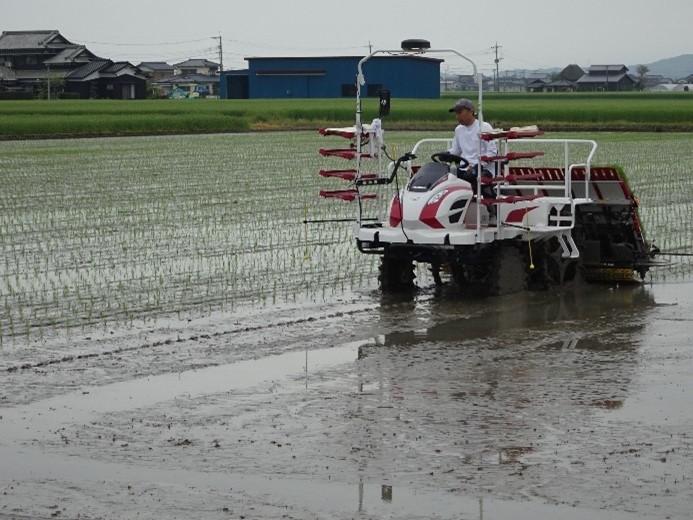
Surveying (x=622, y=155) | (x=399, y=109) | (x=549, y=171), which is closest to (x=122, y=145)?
(x=622, y=155)

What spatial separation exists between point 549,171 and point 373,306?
2870 millimetres

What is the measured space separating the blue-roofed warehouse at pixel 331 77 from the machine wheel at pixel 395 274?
72.6 meters

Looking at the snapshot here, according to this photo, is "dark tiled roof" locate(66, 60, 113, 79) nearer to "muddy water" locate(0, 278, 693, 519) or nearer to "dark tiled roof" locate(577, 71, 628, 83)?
"dark tiled roof" locate(577, 71, 628, 83)

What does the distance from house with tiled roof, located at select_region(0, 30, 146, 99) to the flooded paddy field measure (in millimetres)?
70421

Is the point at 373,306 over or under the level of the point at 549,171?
under

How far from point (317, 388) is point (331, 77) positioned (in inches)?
3174

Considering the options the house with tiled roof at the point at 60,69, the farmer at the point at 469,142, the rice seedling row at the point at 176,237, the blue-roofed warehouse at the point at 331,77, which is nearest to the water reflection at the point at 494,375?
the farmer at the point at 469,142

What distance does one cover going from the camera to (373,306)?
12.0 metres

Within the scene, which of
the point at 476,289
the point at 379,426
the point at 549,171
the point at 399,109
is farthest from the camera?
the point at 399,109

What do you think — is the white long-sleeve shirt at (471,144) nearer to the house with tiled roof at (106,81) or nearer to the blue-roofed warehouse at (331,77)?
the blue-roofed warehouse at (331,77)

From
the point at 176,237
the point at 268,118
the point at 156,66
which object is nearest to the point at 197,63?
the point at 156,66

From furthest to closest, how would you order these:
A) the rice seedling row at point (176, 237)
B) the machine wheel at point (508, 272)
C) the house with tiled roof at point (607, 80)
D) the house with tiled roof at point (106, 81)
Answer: the house with tiled roof at point (607, 80) → the house with tiled roof at point (106, 81) → the machine wheel at point (508, 272) → the rice seedling row at point (176, 237)

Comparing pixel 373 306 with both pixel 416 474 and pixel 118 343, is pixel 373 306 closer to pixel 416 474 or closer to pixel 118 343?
pixel 118 343

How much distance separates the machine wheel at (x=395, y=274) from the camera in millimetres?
12719
